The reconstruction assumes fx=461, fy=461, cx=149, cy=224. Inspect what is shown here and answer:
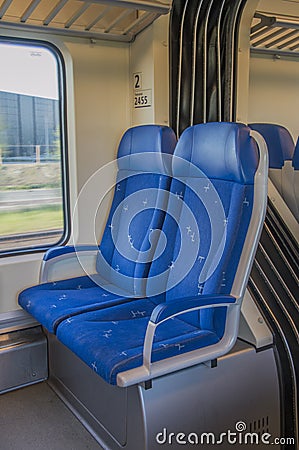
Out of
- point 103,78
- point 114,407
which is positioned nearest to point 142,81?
point 103,78

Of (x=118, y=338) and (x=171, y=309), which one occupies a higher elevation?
(x=171, y=309)

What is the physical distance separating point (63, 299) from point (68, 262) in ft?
1.65

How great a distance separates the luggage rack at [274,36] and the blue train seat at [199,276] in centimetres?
113

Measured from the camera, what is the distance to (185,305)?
5.68 ft

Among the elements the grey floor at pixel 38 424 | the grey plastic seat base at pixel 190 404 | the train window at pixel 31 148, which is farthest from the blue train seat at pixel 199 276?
the train window at pixel 31 148

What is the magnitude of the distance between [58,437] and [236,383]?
2.93ft

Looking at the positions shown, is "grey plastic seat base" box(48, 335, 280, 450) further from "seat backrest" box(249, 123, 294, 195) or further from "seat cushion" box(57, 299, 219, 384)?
"seat backrest" box(249, 123, 294, 195)

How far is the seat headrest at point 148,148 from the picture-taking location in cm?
235

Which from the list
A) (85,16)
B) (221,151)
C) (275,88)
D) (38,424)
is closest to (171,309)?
(221,151)

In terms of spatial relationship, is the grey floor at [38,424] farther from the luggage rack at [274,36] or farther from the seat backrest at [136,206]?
the luggage rack at [274,36]

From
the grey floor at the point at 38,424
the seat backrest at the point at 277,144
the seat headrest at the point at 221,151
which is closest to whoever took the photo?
the seat headrest at the point at 221,151

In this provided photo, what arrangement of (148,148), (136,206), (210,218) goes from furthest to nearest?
(136,206)
(148,148)
(210,218)

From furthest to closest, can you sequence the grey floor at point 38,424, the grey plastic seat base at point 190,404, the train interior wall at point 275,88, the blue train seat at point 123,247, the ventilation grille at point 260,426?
the train interior wall at point 275,88 → the blue train seat at point 123,247 → the grey floor at point 38,424 → the ventilation grille at point 260,426 → the grey plastic seat base at point 190,404

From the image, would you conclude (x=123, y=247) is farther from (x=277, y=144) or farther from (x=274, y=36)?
(x=274, y=36)
